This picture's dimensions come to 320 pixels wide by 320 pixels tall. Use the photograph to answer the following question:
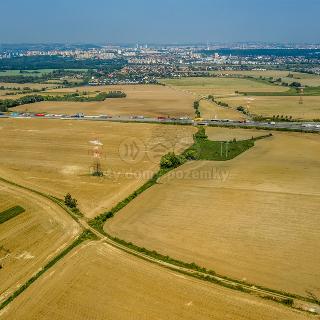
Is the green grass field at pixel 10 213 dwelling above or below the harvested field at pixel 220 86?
above

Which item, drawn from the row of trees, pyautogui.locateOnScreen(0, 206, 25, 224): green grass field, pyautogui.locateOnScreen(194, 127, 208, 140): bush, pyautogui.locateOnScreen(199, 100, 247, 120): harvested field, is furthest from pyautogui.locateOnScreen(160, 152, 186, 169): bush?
the row of trees

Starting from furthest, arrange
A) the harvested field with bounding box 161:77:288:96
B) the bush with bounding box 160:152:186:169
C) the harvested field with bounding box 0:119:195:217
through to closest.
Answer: the harvested field with bounding box 161:77:288:96, the bush with bounding box 160:152:186:169, the harvested field with bounding box 0:119:195:217

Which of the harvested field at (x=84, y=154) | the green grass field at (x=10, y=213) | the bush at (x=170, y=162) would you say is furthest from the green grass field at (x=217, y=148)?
the green grass field at (x=10, y=213)

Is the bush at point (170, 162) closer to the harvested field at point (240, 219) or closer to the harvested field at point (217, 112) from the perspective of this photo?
the harvested field at point (240, 219)

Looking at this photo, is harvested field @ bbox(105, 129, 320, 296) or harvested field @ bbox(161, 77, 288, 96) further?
harvested field @ bbox(161, 77, 288, 96)

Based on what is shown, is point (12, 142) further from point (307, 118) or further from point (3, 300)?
point (307, 118)

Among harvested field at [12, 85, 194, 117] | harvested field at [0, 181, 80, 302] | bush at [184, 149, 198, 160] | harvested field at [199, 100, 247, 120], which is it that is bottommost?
harvested field at [199, 100, 247, 120]

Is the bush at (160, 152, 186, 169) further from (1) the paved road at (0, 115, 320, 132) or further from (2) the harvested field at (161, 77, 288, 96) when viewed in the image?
(2) the harvested field at (161, 77, 288, 96)

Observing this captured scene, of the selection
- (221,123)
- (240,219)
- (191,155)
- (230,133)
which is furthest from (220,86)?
(240,219)
